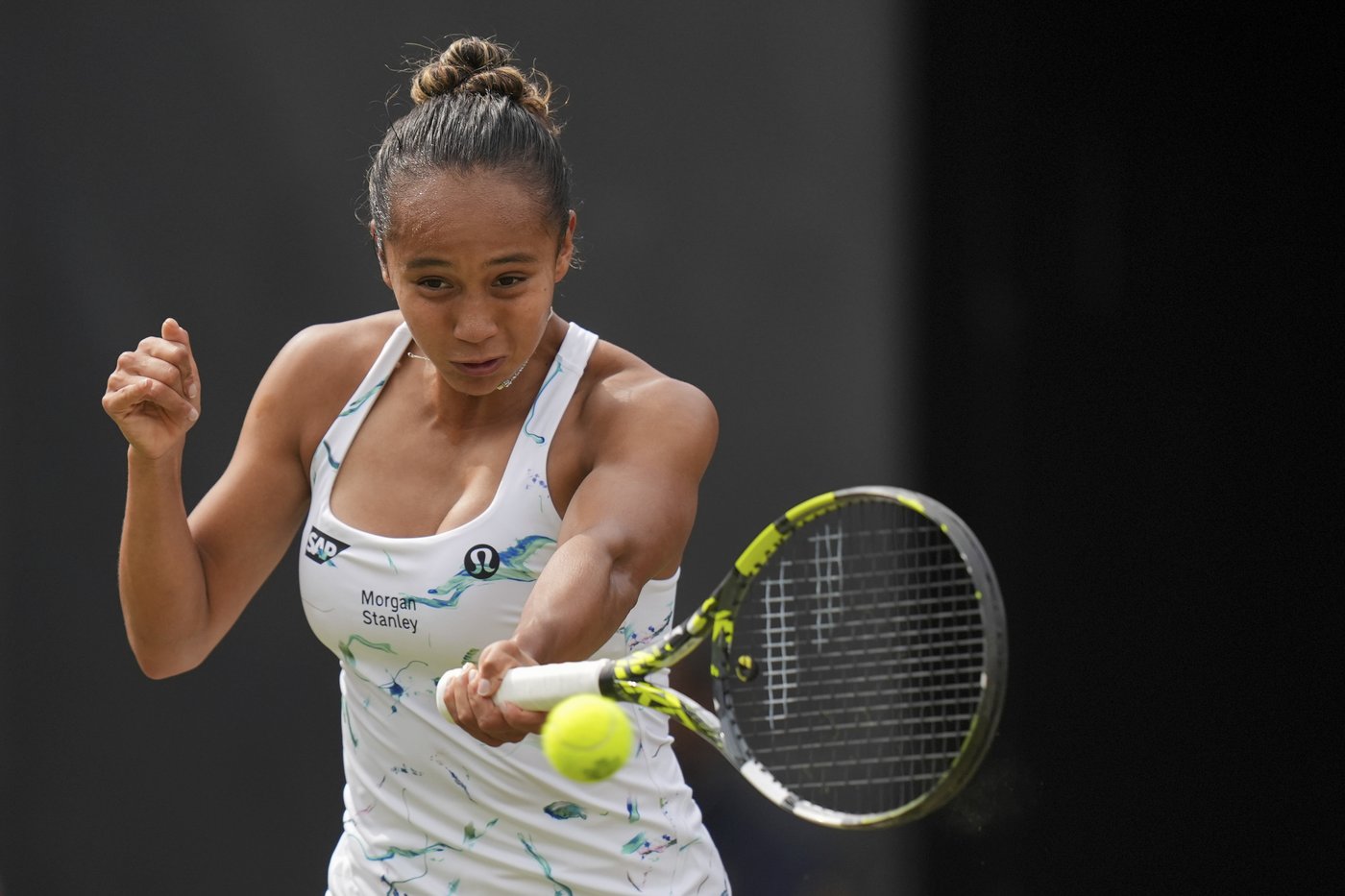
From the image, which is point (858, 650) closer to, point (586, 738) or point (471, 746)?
point (471, 746)

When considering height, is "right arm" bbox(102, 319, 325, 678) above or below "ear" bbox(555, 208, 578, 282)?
below

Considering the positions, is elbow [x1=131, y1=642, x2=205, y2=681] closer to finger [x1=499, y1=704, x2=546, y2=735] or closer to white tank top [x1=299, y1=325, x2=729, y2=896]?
white tank top [x1=299, y1=325, x2=729, y2=896]

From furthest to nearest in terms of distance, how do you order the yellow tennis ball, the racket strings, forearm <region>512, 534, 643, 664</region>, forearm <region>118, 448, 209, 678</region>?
the racket strings, forearm <region>118, 448, 209, 678</region>, forearm <region>512, 534, 643, 664</region>, the yellow tennis ball

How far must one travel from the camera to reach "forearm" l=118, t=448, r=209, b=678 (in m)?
1.80

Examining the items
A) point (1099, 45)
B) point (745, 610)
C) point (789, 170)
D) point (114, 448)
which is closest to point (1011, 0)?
point (1099, 45)

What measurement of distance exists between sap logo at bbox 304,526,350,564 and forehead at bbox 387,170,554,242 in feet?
1.09

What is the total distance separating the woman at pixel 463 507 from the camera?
172 centimetres

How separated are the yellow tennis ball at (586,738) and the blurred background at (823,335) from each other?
1535 millimetres

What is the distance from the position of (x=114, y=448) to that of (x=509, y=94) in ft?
5.44

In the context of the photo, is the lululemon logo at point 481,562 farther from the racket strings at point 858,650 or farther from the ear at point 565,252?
the racket strings at point 858,650

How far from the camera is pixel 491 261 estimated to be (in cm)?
170

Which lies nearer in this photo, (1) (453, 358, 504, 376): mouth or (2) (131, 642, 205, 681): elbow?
(1) (453, 358, 504, 376): mouth

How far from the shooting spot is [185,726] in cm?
319

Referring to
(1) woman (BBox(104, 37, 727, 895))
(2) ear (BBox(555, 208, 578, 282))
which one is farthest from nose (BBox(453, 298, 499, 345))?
(2) ear (BBox(555, 208, 578, 282))
